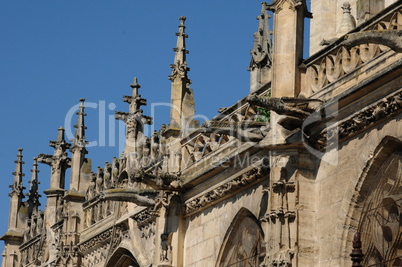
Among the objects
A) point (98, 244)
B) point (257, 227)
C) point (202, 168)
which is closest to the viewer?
point (257, 227)

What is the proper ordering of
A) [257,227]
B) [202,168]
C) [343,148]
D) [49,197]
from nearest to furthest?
[343,148], [257,227], [202,168], [49,197]

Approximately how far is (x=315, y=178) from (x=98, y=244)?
11.2 meters

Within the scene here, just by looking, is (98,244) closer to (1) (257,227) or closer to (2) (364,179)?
(1) (257,227)

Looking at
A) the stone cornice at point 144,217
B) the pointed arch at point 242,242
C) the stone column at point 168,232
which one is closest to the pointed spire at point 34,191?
the stone cornice at point 144,217

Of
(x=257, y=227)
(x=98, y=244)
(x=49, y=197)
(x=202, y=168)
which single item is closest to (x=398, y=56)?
(x=257, y=227)

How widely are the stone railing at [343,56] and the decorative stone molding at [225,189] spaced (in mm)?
1948

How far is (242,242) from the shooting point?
19.1 m

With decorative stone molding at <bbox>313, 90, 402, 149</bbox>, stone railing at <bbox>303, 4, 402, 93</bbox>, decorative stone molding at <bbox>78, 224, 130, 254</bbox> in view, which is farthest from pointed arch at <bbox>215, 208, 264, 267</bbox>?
decorative stone molding at <bbox>78, 224, 130, 254</bbox>

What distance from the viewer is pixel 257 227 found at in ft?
61.0

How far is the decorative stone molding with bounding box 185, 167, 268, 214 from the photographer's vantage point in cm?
1828

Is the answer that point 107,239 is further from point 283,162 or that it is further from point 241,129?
point 283,162

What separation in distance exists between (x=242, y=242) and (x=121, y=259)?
667cm

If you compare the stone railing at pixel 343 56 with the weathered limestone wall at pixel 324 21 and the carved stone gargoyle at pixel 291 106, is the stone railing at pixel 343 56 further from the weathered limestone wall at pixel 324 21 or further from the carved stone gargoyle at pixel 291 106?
the weathered limestone wall at pixel 324 21

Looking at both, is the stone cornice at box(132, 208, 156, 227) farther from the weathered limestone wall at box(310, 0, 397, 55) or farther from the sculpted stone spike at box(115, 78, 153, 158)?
the weathered limestone wall at box(310, 0, 397, 55)
